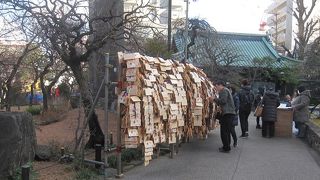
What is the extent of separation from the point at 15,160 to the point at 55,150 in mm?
2710

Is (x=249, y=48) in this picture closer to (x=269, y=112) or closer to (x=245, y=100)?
(x=269, y=112)

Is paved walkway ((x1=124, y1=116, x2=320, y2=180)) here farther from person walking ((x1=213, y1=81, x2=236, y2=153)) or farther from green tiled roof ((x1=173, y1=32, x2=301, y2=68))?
green tiled roof ((x1=173, y1=32, x2=301, y2=68))

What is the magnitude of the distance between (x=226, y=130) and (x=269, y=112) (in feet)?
11.1

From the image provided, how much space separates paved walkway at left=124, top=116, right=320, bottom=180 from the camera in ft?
28.3

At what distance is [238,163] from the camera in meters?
9.92

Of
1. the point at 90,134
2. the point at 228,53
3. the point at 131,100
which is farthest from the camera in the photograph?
the point at 228,53

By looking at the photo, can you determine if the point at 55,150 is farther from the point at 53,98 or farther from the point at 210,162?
the point at 53,98

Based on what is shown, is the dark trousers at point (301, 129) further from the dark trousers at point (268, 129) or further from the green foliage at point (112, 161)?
the green foliage at point (112, 161)

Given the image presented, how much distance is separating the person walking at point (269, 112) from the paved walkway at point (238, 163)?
1177mm

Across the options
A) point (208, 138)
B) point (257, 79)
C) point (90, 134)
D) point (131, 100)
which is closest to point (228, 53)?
point (257, 79)

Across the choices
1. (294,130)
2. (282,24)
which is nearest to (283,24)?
(282,24)

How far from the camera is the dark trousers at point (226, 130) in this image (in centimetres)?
1125

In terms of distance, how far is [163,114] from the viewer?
29.5 feet

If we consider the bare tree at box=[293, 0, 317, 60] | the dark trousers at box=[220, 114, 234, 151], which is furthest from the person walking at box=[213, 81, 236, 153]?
the bare tree at box=[293, 0, 317, 60]
